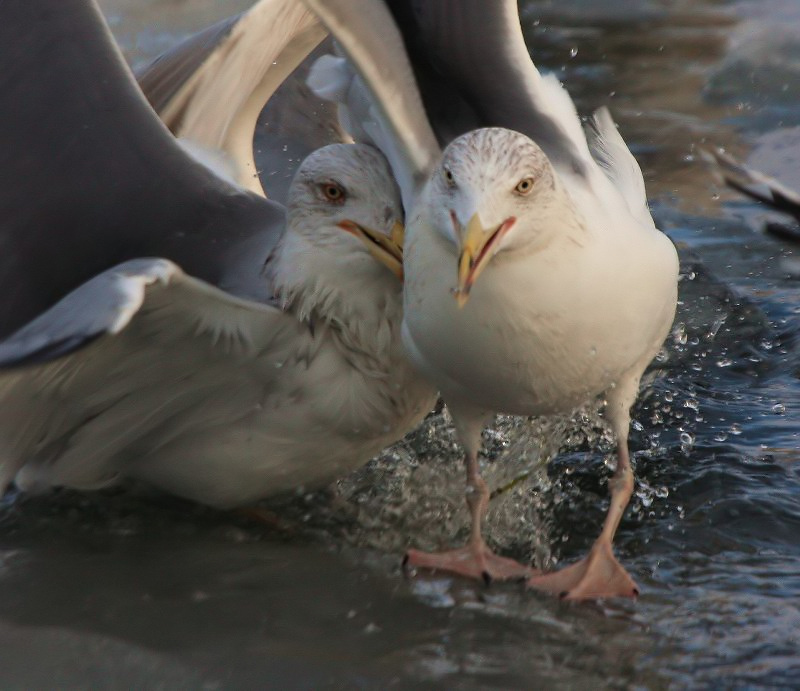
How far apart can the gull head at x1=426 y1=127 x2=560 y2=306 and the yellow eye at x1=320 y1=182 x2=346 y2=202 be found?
708 millimetres

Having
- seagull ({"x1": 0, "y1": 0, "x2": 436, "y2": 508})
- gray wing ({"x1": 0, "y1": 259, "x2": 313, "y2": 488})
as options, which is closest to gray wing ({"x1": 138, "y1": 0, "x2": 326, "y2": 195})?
seagull ({"x1": 0, "y1": 0, "x2": 436, "y2": 508})

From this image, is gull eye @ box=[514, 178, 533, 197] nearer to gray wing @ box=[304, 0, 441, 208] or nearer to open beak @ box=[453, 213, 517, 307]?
open beak @ box=[453, 213, 517, 307]

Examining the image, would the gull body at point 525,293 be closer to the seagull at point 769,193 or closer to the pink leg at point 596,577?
the seagull at point 769,193

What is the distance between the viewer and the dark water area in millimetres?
3400

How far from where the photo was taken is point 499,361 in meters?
3.59

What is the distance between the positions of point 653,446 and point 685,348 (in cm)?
90

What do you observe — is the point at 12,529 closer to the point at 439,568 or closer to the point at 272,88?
the point at 439,568

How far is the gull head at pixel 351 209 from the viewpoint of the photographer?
412cm

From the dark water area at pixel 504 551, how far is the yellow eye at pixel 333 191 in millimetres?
1007

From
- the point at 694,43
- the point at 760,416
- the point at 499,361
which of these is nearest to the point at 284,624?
the point at 499,361

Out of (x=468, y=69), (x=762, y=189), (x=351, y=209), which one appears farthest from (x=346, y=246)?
(x=762, y=189)

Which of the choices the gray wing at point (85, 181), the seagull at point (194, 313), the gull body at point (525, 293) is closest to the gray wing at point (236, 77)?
the gray wing at point (85, 181)

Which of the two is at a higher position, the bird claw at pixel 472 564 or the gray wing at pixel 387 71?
the gray wing at pixel 387 71

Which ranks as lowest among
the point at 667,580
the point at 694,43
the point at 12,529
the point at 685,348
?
the point at 694,43
